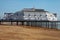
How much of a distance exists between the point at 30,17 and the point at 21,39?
7622cm

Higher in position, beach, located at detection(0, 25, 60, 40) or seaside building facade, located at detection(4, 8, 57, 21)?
beach, located at detection(0, 25, 60, 40)

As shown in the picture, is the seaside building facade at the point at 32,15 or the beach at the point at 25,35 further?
the seaside building facade at the point at 32,15

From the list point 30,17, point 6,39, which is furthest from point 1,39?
point 30,17

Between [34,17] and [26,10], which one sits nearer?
[34,17]

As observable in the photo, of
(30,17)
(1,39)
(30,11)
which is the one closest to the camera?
(1,39)

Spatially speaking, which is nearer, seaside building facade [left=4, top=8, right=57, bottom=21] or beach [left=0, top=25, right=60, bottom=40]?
beach [left=0, top=25, right=60, bottom=40]

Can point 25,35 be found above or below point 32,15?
above

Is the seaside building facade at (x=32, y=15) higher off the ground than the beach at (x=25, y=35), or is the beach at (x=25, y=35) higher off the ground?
the beach at (x=25, y=35)

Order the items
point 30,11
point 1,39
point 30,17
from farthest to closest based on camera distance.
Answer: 1. point 30,11
2. point 30,17
3. point 1,39

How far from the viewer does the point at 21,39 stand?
2155 cm

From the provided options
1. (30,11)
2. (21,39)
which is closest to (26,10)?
(30,11)

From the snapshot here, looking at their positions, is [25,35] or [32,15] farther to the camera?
[32,15]

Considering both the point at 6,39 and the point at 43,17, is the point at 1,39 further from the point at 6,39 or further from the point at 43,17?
the point at 43,17

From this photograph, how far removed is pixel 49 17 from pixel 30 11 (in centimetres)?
1040
